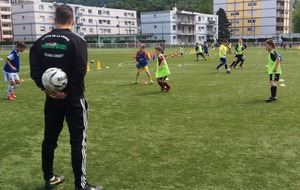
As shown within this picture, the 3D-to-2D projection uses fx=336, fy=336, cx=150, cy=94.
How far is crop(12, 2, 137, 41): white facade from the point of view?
96256 millimetres

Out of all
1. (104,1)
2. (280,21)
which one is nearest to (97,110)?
(280,21)

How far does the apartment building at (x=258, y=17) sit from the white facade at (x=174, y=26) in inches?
350

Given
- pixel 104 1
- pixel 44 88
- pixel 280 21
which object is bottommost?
pixel 44 88

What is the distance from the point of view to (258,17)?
11169cm

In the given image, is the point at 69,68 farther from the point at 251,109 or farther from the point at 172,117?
the point at 251,109

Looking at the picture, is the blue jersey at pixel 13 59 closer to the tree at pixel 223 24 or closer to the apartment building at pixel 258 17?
the tree at pixel 223 24

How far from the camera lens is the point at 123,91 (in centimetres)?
1323

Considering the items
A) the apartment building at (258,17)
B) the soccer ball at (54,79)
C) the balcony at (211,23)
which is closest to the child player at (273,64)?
the soccer ball at (54,79)

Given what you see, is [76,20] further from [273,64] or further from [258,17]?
[273,64]

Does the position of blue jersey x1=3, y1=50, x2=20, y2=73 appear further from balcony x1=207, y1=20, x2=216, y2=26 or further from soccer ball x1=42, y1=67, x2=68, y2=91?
balcony x1=207, y1=20, x2=216, y2=26

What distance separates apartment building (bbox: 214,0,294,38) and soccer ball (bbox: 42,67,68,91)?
113718mm

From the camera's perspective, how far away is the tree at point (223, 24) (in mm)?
110188

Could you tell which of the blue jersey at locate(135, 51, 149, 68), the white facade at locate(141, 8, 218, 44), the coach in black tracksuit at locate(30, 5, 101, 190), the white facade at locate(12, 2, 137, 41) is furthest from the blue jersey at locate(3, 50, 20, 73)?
the white facade at locate(141, 8, 218, 44)

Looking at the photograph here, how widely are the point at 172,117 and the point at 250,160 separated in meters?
3.34
